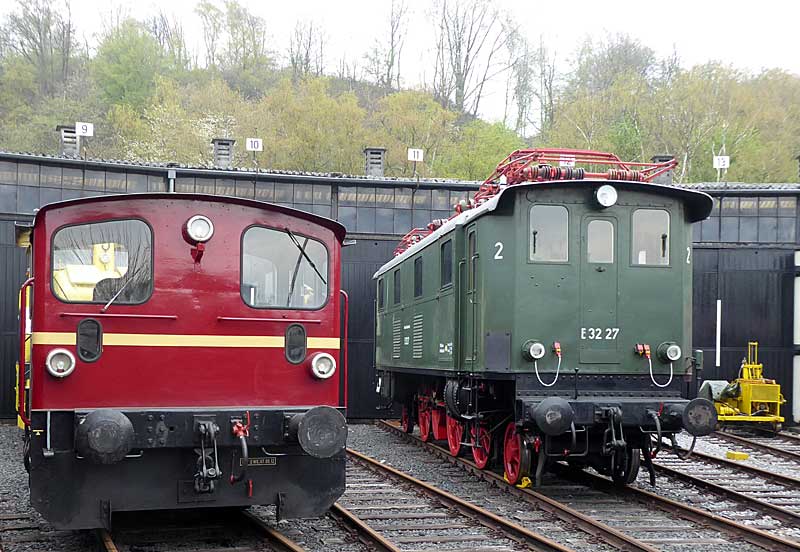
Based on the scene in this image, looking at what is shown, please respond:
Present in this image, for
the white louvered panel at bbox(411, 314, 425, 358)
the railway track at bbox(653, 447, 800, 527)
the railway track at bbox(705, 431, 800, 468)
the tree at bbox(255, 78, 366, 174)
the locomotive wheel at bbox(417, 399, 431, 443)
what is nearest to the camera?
the railway track at bbox(653, 447, 800, 527)

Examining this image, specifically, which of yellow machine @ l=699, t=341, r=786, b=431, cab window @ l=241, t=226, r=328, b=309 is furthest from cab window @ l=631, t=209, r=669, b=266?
yellow machine @ l=699, t=341, r=786, b=431

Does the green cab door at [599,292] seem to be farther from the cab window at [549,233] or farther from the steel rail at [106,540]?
the steel rail at [106,540]

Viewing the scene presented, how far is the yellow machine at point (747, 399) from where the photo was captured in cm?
1811

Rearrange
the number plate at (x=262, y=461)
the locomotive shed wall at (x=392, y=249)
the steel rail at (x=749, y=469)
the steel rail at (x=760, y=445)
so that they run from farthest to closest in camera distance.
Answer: the locomotive shed wall at (x=392, y=249) < the steel rail at (x=760, y=445) < the steel rail at (x=749, y=469) < the number plate at (x=262, y=461)

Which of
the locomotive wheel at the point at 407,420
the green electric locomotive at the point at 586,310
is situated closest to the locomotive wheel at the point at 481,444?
the green electric locomotive at the point at 586,310

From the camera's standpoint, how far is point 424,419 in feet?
51.1

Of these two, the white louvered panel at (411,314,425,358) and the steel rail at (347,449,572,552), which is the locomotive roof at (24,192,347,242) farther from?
the white louvered panel at (411,314,425,358)

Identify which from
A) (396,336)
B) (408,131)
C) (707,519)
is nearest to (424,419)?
(396,336)

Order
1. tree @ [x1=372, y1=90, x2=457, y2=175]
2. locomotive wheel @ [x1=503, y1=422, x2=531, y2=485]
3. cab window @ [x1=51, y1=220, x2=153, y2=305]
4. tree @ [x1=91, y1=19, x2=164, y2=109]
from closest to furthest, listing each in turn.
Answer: cab window @ [x1=51, y1=220, x2=153, y2=305]
locomotive wheel @ [x1=503, y1=422, x2=531, y2=485]
tree @ [x1=372, y1=90, x2=457, y2=175]
tree @ [x1=91, y1=19, x2=164, y2=109]

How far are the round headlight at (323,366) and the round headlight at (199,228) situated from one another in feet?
4.39

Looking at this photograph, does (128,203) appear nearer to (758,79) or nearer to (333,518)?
(333,518)

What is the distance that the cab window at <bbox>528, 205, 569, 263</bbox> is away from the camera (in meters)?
10.3

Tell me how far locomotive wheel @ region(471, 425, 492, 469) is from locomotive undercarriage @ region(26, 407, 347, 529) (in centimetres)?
462

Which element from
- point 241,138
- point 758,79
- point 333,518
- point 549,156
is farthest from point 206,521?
point 758,79
